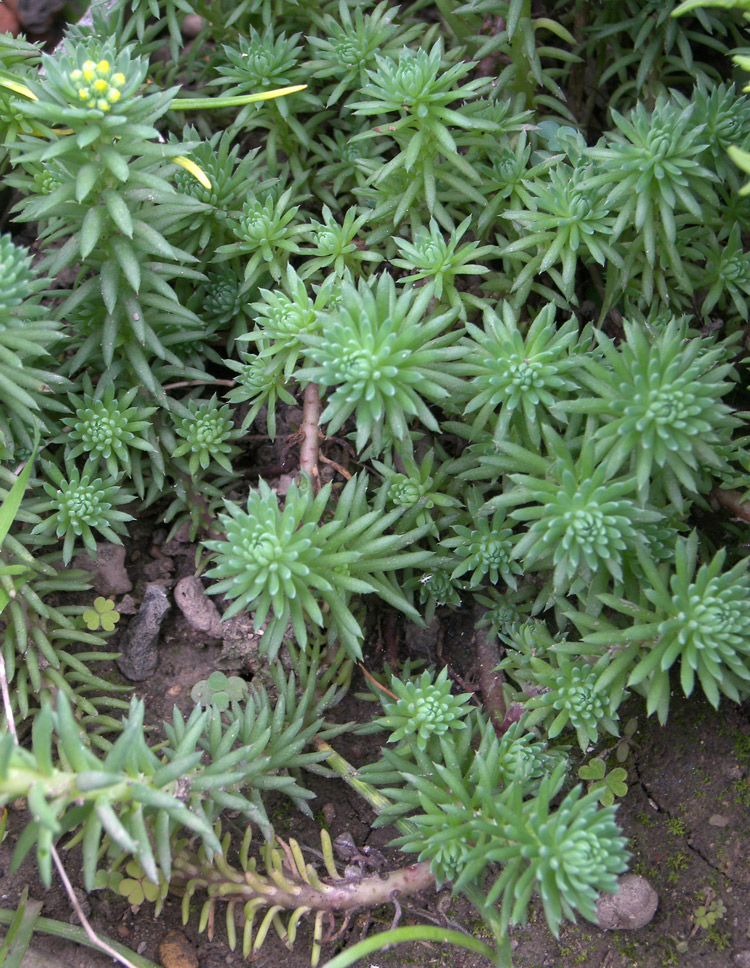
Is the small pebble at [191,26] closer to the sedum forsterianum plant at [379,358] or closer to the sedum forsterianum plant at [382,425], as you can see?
the sedum forsterianum plant at [382,425]

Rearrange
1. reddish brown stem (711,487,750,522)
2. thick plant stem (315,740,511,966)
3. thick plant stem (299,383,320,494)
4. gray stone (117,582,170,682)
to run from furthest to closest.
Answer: gray stone (117,582,170,682) < thick plant stem (299,383,320,494) < reddish brown stem (711,487,750,522) < thick plant stem (315,740,511,966)

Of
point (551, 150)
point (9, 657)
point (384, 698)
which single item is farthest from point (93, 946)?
point (551, 150)

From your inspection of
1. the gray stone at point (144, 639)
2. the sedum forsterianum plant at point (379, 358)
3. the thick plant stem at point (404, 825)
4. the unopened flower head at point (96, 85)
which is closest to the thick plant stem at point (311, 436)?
the sedum forsterianum plant at point (379, 358)

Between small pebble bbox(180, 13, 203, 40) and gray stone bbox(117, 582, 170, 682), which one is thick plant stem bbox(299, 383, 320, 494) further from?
small pebble bbox(180, 13, 203, 40)

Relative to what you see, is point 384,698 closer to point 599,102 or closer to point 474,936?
point 474,936

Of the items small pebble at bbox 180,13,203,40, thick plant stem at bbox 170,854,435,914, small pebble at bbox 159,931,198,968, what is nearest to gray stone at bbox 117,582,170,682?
thick plant stem at bbox 170,854,435,914

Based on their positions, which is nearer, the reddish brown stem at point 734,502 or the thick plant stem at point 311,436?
the reddish brown stem at point 734,502

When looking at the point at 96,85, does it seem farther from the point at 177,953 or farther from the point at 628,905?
the point at 628,905
